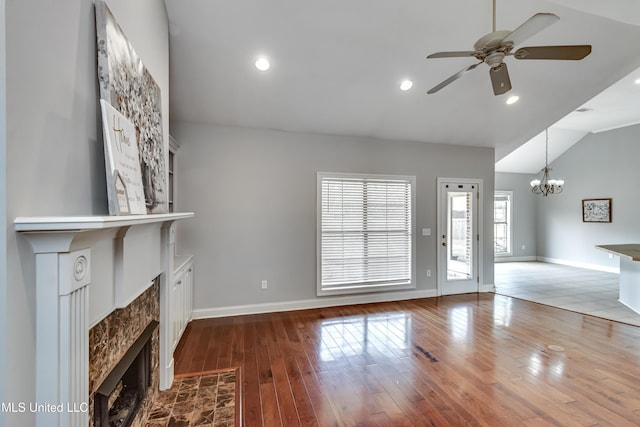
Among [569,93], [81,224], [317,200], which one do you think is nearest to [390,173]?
[317,200]

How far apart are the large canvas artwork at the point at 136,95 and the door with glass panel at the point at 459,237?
4474mm

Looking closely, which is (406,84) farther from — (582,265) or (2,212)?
(582,265)

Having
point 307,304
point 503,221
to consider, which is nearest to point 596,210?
point 503,221

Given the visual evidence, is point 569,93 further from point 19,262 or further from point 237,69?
point 19,262

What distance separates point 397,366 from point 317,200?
2.49 metres

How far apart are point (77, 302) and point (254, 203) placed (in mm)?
3167

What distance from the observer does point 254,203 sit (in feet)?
13.5

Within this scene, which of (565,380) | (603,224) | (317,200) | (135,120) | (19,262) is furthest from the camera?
(603,224)

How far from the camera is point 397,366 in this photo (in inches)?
107

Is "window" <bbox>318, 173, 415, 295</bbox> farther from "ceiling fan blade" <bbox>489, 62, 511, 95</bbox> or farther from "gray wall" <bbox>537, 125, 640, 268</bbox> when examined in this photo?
"gray wall" <bbox>537, 125, 640, 268</bbox>

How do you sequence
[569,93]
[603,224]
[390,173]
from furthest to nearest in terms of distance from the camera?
[603,224], [390,173], [569,93]

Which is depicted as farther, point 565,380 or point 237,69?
point 237,69

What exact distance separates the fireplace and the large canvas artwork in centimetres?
87

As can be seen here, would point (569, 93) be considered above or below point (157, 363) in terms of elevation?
above
